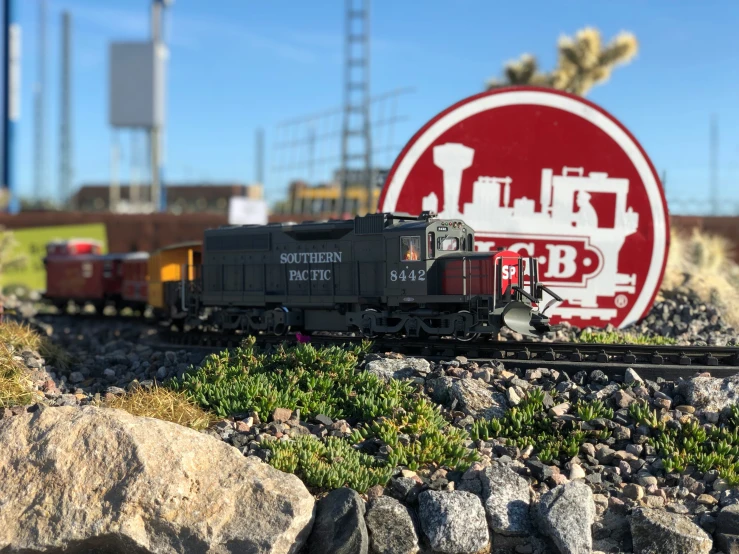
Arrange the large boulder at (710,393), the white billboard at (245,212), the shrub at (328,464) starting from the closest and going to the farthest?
the shrub at (328,464), the large boulder at (710,393), the white billboard at (245,212)

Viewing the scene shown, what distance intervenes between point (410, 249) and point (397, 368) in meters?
2.69

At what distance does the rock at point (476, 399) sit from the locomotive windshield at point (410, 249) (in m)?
3.15

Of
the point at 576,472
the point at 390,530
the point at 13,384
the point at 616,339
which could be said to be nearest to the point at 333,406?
the point at 390,530

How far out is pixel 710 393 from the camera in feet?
36.0

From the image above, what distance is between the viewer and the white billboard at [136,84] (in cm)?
6456

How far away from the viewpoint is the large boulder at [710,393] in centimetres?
1094

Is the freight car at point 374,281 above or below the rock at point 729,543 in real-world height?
above

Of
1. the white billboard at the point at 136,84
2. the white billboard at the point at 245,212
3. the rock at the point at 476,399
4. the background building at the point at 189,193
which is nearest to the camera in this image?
the rock at the point at 476,399

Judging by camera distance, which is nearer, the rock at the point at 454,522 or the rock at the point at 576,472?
the rock at the point at 454,522

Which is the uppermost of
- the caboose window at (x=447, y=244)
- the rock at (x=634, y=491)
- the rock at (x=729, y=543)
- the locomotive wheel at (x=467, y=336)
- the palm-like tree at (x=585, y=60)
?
the palm-like tree at (x=585, y=60)

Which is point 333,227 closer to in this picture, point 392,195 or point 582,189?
point 392,195

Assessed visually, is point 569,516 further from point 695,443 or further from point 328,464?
point 328,464

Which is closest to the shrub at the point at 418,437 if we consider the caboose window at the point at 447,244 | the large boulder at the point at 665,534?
the large boulder at the point at 665,534

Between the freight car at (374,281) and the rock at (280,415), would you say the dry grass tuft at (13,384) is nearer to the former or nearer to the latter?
the rock at (280,415)
